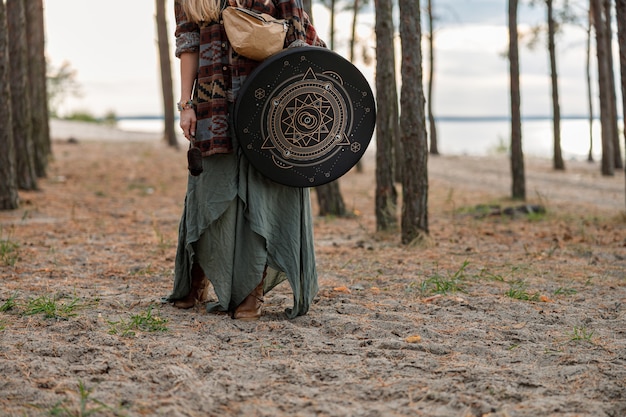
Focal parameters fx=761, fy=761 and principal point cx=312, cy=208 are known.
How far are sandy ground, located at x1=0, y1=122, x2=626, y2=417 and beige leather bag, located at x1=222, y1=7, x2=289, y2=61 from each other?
4.96 ft

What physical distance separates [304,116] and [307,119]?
0.02 meters

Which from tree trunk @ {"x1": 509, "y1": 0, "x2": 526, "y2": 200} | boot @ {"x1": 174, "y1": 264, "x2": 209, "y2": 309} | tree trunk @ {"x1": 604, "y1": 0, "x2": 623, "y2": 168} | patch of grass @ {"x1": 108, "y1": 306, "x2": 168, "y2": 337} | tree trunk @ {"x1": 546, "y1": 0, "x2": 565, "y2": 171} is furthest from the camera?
tree trunk @ {"x1": 604, "y1": 0, "x2": 623, "y2": 168}

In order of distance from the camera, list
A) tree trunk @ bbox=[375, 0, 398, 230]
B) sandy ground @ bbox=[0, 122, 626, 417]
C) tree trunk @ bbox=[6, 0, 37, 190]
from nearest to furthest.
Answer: sandy ground @ bbox=[0, 122, 626, 417] < tree trunk @ bbox=[375, 0, 398, 230] < tree trunk @ bbox=[6, 0, 37, 190]

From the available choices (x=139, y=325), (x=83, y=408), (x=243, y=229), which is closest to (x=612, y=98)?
(x=243, y=229)

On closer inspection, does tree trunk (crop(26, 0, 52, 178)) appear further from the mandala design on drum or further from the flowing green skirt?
the mandala design on drum

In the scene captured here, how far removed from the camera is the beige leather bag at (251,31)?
4035 millimetres

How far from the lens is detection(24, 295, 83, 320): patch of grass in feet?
14.1

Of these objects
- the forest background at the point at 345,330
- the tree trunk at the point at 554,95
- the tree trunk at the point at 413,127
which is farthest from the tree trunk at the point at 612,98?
the tree trunk at the point at 413,127

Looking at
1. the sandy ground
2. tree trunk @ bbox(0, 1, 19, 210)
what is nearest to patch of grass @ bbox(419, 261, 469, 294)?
the sandy ground

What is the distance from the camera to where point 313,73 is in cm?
414

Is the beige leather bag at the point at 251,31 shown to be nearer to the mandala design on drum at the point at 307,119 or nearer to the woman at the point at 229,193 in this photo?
the woman at the point at 229,193

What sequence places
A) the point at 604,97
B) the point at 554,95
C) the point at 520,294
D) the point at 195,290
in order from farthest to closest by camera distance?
the point at 554,95, the point at 604,97, the point at 520,294, the point at 195,290

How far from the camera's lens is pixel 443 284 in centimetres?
539

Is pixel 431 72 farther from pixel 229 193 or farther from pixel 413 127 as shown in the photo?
pixel 229 193
